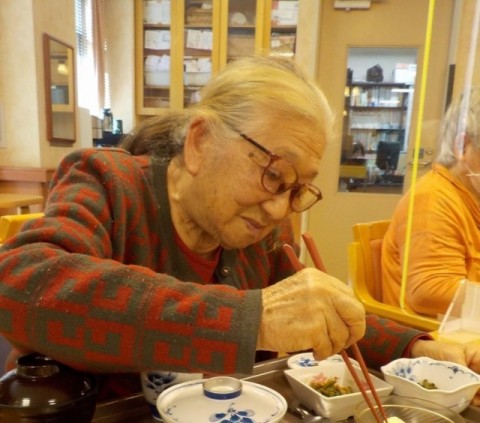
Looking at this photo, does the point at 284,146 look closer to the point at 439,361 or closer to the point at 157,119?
the point at 157,119

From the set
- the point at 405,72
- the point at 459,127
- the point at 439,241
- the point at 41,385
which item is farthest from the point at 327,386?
the point at 405,72

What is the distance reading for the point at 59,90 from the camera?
11.0ft

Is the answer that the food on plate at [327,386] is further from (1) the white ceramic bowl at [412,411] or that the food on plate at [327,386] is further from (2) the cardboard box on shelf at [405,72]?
(2) the cardboard box on shelf at [405,72]

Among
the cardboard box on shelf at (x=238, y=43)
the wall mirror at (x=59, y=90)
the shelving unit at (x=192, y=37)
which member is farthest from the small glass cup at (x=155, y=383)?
the cardboard box on shelf at (x=238, y=43)

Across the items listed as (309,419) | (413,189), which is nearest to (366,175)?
(413,189)

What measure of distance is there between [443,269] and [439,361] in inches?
23.0

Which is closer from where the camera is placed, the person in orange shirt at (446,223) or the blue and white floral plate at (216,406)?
the blue and white floral plate at (216,406)

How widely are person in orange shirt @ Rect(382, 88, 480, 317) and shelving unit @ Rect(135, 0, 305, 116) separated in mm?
2828

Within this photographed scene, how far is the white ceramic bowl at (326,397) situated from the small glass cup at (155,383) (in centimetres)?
20

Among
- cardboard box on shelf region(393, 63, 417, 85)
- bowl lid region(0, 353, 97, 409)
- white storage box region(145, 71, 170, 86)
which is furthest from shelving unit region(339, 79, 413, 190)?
bowl lid region(0, 353, 97, 409)

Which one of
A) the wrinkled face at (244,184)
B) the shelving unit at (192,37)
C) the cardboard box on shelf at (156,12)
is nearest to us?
the wrinkled face at (244,184)

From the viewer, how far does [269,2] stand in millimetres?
4188

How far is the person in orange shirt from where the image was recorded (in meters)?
1.44

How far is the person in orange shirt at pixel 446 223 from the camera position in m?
1.44
